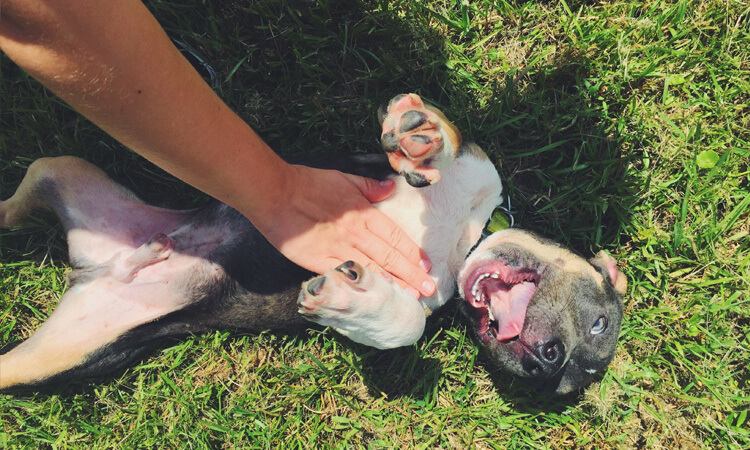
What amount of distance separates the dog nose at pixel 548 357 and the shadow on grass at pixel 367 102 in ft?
3.93

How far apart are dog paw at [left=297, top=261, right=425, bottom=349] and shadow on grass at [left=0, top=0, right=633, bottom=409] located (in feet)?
4.29

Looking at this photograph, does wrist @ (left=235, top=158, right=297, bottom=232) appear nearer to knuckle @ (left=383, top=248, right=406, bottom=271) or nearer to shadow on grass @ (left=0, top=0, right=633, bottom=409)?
knuckle @ (left=383, top=248, right=406, bottom=271)

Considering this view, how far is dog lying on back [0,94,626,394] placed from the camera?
3.38 metres

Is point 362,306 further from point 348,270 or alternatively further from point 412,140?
point 412,140

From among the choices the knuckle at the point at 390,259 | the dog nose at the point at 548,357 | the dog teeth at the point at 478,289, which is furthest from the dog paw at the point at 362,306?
the dog nose at the point at 548,357

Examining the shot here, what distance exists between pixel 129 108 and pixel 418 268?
1819mm

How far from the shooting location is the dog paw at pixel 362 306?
118 inches

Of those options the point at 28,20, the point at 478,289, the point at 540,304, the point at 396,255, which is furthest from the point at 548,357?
the point at 28,20

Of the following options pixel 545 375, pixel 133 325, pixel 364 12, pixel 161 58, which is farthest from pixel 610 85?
pixel 133 325

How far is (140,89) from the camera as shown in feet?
7.46

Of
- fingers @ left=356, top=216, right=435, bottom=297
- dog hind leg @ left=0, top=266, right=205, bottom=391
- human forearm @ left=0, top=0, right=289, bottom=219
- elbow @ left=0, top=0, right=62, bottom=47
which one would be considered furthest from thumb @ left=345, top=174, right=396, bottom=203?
elbow @ left=0, top=0, right=62, bottom=47

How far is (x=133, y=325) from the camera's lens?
378 centimetres

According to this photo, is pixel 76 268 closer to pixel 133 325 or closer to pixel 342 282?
pixel 133 325

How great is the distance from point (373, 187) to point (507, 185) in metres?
1.12
